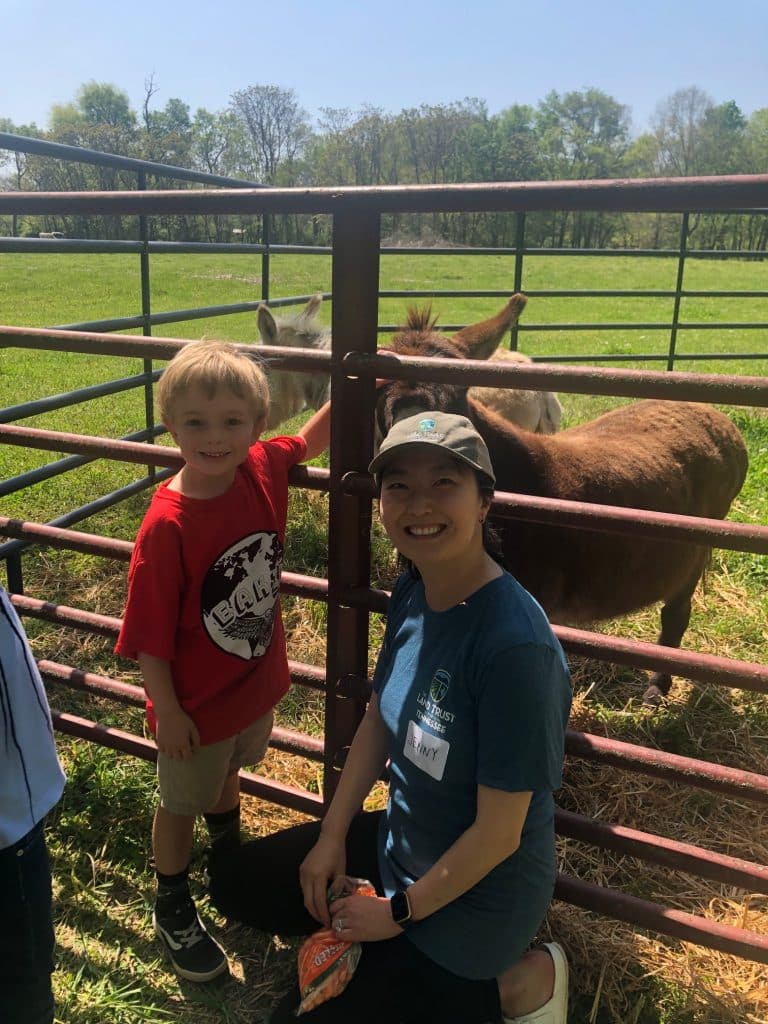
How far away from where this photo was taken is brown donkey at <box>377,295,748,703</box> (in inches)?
113

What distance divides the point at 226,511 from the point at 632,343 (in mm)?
14693

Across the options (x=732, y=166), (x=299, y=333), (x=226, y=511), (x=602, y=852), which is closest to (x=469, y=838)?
(x=226, y=511)

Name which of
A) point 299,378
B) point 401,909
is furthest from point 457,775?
point 299,378

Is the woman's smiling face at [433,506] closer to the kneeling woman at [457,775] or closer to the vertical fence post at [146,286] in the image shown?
the kneeling woman at [457,775]

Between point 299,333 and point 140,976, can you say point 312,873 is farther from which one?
point 299,333

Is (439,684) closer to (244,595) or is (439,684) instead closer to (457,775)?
(457,775)

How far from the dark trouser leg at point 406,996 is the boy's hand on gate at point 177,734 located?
651mm

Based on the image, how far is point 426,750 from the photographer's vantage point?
5.20ft

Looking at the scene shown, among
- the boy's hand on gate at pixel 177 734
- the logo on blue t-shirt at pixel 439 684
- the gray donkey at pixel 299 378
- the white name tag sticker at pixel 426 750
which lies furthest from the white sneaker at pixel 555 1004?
the gray donkey at pixel 299 378

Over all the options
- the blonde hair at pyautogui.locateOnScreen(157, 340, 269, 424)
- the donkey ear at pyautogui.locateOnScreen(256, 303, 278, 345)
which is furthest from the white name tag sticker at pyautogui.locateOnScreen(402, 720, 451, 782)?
the donkey ear at pyautogui.locateOnScreen(256, 303, 278, 345)

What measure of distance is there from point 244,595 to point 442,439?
76 cm

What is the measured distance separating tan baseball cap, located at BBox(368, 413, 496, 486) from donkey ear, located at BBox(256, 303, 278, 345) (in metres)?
4.19

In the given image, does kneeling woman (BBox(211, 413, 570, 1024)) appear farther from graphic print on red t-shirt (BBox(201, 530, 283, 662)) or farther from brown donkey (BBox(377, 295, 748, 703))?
brown donkey (BBox(377, 295, 748, 703))

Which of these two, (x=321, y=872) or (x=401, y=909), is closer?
(x=401, y=909)
